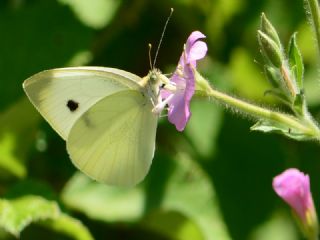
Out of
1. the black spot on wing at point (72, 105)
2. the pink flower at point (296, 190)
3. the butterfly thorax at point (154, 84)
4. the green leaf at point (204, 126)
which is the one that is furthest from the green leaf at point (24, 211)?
the pink flower at point (296, 190)

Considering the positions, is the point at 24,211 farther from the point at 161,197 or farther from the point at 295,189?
the point at 295,189

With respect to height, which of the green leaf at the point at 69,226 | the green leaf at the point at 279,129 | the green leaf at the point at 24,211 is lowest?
the green leaf at the point at 69,226

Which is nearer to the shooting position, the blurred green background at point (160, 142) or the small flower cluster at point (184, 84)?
the small flower cluster at point (184, 84)

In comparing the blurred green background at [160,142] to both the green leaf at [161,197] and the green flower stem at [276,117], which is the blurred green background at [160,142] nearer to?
the green leaf at [161,197]

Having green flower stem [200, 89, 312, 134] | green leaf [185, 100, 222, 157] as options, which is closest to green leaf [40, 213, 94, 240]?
green leaf [185, 100, 222, 157]

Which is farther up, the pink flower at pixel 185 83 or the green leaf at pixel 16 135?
the pink flower at pixel 185 83

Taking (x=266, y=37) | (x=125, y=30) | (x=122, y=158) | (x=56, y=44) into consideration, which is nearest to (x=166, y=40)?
(x=125, y=30)

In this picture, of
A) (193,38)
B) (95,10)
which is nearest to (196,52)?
(193,38)

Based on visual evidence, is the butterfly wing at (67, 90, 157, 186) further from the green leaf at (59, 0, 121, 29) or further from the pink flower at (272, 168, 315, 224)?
the green leaf at (59, 0, 121, 29)
